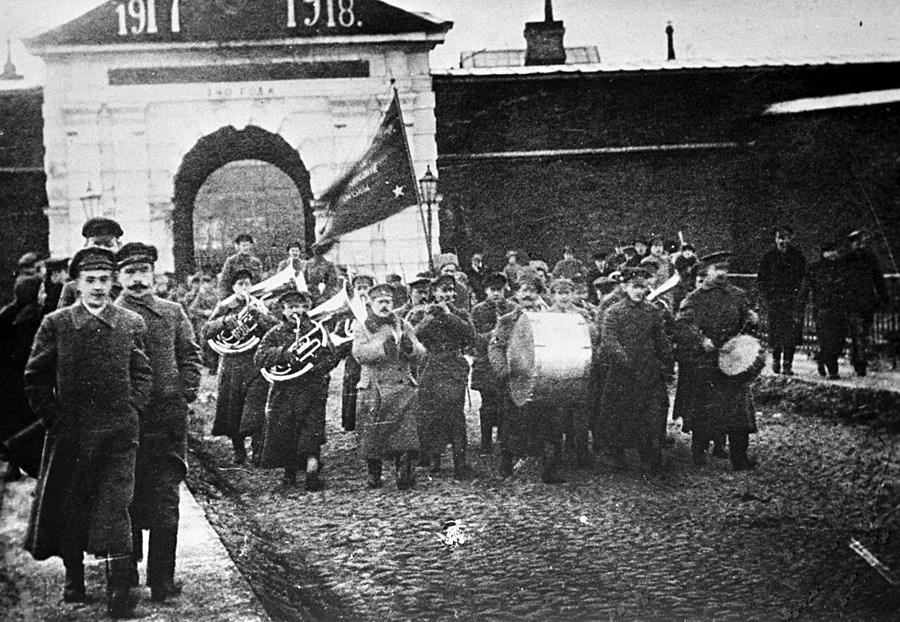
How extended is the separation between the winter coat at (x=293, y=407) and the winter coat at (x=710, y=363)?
97.3 inches

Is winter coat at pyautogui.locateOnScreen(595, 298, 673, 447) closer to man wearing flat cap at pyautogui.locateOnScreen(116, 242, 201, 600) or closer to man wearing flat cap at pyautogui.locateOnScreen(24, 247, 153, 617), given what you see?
man wearing flat cap at pyautogui.locateOnScreen(116, 242, 201, 600)

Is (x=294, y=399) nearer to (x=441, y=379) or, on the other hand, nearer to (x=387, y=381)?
(x=387, y=381)

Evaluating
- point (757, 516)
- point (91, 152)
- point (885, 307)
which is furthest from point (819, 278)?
point (91, 152)

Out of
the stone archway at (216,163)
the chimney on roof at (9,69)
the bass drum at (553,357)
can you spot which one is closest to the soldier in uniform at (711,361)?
the bass drum at (553,357)

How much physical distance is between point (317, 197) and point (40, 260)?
1.72 metres

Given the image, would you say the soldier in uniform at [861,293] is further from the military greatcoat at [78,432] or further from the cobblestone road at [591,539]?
the military greatcoat at [78,432]

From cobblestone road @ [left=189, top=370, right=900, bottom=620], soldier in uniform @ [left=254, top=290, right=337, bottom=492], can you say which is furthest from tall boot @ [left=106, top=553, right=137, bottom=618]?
soldier in uniform @ [left=254, top=290, right=337, bottom=492]

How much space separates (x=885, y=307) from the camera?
5566 mm

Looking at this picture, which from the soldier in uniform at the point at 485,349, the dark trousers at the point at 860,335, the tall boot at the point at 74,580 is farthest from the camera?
the soldier in uniform at the point at 485,349

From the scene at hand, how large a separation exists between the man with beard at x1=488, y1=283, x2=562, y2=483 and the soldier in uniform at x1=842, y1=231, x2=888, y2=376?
6.55ft

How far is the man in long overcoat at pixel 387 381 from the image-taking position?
19.3 feet

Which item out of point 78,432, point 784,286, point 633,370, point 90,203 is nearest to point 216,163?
point 90,203

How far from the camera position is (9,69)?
5.40m

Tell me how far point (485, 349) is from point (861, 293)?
262 cm
